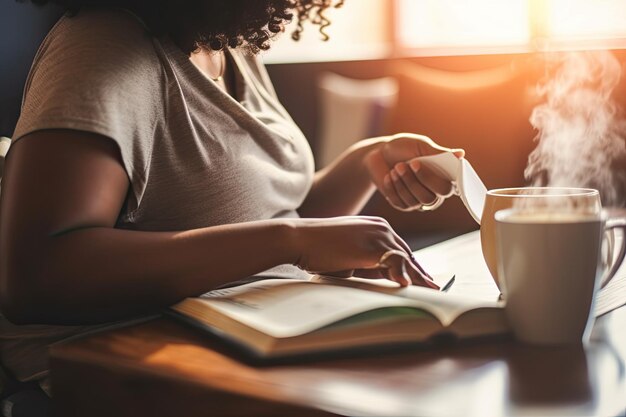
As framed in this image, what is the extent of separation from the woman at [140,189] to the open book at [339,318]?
68 mm

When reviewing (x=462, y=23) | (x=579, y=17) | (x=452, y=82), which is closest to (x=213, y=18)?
(x=452, y=82)

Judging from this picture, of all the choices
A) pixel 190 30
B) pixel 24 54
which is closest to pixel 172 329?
pixel 190 30

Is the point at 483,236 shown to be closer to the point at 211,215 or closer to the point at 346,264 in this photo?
the point at 346,264

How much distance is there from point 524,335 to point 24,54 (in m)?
1.37

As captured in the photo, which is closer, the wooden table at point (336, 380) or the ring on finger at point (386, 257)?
the wooden table at point (336, 380)

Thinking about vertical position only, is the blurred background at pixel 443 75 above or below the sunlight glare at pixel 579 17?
below

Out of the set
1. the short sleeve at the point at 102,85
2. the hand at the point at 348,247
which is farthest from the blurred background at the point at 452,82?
the hand at the point at 348,247

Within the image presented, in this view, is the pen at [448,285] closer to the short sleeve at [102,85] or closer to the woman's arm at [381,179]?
the woman's arm at [381,179]

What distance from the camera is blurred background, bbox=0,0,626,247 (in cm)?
306

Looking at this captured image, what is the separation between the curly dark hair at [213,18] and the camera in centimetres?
99

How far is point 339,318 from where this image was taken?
0.64 metres

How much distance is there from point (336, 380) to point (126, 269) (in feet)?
0.95

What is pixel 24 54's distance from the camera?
1.67m

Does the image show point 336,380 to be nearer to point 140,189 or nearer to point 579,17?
point 140,189
